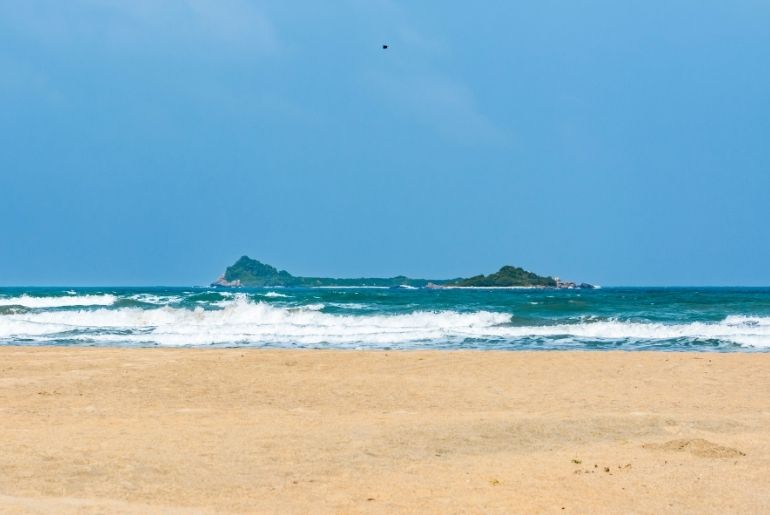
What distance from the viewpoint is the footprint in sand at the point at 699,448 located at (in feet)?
25.7

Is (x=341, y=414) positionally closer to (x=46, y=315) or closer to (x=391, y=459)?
(x=391, y=459)

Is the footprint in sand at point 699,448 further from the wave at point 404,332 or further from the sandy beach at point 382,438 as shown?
the wave at point 404,332

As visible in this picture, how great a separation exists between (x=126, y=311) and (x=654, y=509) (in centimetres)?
3809

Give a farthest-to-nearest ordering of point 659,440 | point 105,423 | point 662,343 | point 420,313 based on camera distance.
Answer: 1. point 420,313
2. point 662,343
3. point 105,423
4. point 659,440

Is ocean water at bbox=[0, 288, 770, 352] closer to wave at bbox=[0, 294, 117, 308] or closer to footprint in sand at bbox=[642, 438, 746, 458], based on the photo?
wave at bbox=[0, 294, 117, 308]

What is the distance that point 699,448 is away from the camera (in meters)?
8.08

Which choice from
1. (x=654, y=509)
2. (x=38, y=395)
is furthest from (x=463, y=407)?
(x=38, y=395)

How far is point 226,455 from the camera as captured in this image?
757 centimetres

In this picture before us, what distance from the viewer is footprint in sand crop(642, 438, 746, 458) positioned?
7824 millimetres

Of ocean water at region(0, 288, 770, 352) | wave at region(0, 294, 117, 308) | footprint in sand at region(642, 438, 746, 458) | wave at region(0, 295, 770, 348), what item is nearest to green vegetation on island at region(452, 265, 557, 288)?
wave at region(0, 294, 117, 308)

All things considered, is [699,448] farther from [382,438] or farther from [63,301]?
[63,301]

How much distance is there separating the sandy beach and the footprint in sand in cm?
2

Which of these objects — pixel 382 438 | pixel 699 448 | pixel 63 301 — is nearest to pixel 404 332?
pixel 382 438

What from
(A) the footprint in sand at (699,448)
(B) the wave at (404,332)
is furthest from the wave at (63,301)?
(A) the footprint in sand at (699,448)
